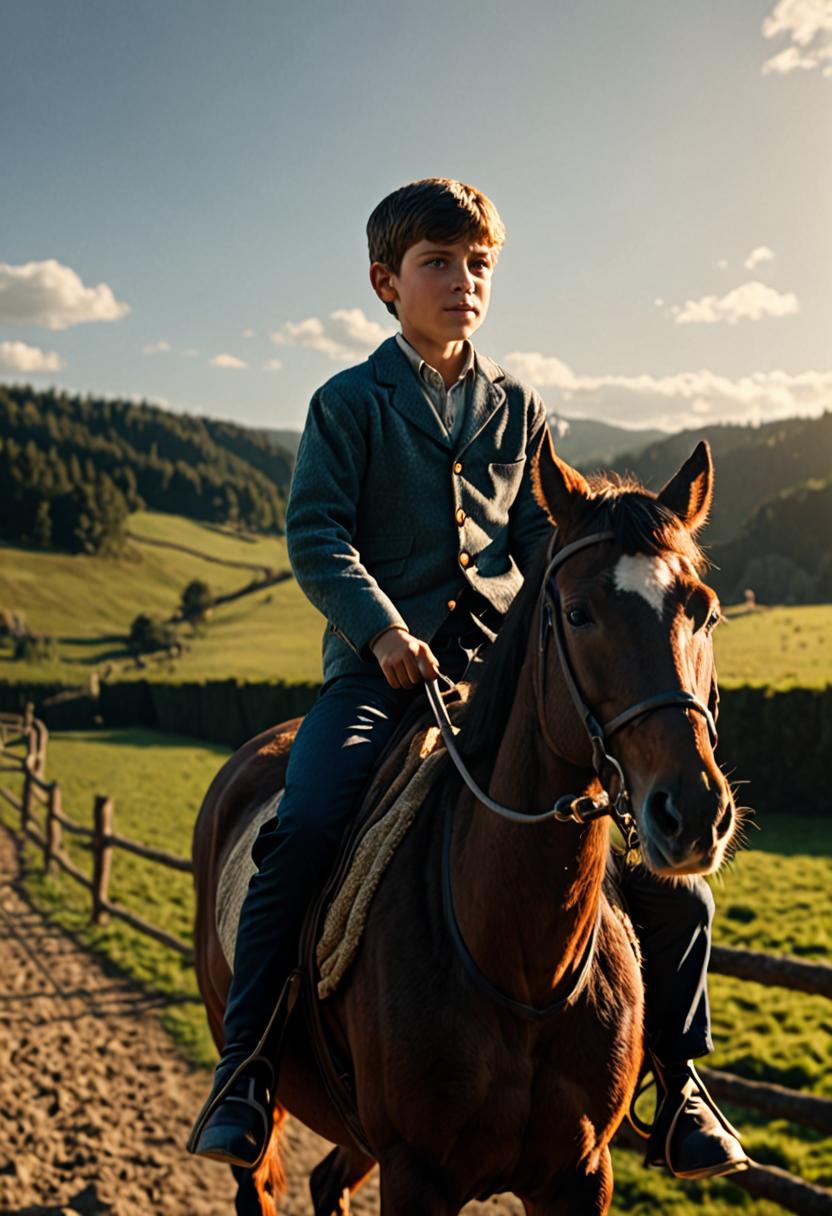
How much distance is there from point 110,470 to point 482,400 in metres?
152

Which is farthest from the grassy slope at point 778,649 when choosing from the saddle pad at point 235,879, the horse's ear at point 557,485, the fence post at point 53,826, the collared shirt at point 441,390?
the horse's ear at point 557,485

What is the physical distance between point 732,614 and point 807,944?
33790 mm

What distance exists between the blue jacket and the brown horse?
0.58 m

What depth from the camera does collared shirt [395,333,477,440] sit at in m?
3.13

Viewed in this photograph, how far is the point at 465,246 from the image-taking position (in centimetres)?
296

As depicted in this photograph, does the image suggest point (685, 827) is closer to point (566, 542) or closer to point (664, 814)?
point (664, 814)

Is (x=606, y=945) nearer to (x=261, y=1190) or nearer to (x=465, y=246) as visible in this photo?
(x=261, y=1190)

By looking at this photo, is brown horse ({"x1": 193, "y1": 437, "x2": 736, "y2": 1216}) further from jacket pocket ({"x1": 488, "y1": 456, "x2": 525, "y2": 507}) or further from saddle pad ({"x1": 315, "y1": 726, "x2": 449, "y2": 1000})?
jacket pocket ({"x1": 488, "y1": 456, "x2": 525, "y2": 507})

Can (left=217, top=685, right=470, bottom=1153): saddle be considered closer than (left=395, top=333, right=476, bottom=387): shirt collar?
Yes

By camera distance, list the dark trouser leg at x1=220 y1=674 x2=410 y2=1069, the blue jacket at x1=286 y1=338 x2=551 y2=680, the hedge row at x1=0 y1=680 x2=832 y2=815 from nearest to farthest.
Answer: the dark trouser leg at x1=220 y1=674 x2=410 y2=1069, the blue jacket at x1=286 y1=338 x2=551 y2=680, the hedge row at x1=0 y1=680 x2=832 y2=815

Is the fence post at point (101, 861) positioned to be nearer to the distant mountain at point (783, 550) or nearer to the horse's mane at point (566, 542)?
the horse's mane at point (566, 542)

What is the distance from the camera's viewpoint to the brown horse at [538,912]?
6.57ft

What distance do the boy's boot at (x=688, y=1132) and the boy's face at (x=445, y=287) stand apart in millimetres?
2344

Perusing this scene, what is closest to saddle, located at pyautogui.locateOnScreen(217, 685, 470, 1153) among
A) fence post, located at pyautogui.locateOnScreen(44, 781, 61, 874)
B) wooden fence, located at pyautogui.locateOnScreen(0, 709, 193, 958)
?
wooden fence, located at pyautogui.locateOnScreen(0, 709, 193, 958)
